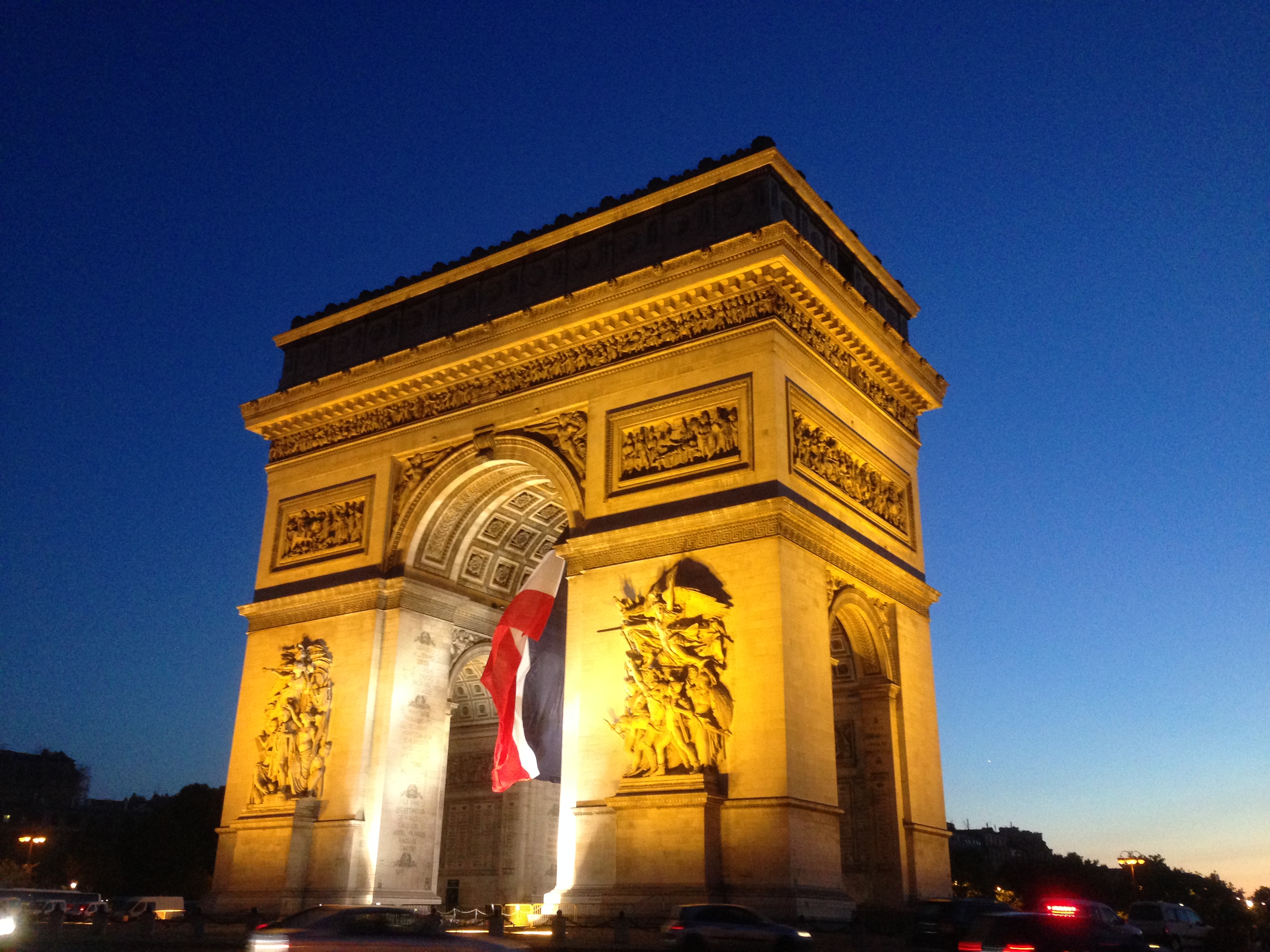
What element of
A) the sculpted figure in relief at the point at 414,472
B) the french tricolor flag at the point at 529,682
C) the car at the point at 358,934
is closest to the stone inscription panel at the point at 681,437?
the french tricolor flag at the point at 529,682

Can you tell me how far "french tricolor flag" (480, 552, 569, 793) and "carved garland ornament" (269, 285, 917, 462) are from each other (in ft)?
13.6

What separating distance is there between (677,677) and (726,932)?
5512 millimetres

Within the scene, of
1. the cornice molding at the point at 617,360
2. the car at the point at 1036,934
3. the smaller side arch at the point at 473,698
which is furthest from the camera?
the smaller side arch at the point at 473,698

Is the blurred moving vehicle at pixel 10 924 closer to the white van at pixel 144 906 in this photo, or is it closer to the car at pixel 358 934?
the white van at pixel 144 906

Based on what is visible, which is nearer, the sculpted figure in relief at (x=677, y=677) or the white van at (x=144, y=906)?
the sculpted figure in relief at (x=677, y=677)

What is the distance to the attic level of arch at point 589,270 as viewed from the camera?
2325cm

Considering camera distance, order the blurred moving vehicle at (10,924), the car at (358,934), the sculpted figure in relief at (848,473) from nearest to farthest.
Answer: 1. the car at (358,934)
2. the blurred moving vehicle at (10,924)
3. the sculpted figure in relief at (848,473)

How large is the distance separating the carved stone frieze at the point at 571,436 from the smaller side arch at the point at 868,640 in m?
6.16

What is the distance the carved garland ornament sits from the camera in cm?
2252

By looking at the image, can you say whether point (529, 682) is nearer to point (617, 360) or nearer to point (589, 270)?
point (617, 360)

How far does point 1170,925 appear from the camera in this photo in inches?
929

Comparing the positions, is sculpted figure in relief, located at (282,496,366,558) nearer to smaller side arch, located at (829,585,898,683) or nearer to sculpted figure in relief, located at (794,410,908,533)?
sculpted figure in relief, located at (794,410,908,533)

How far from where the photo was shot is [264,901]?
24109 mm

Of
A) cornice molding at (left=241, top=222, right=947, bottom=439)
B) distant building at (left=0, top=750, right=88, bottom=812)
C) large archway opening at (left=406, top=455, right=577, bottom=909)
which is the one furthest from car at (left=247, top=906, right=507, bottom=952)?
distant building at (left=0, top=750, right=88, bottom=812)
